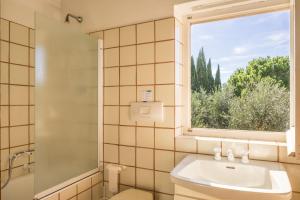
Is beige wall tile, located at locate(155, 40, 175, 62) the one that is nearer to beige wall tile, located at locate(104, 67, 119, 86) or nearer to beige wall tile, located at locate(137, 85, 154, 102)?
beige wall tile, located at locate(137, 85, 154, 102)

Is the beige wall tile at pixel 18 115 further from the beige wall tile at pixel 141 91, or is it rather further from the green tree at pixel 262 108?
the green tree at pixel 262 108

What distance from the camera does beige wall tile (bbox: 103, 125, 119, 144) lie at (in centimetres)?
169

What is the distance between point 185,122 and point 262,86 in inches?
22.0

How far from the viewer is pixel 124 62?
5.40 ft

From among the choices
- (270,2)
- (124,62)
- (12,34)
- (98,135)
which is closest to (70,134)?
(98,135)

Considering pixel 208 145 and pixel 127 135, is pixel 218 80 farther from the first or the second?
pixel 127 135

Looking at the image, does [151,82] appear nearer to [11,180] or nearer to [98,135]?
[98,135]

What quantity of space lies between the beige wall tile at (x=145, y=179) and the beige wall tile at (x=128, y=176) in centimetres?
4

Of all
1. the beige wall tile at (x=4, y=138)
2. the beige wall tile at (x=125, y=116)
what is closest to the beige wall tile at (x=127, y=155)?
the beige wall tile at (x=125, y=116)

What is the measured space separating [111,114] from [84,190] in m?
0.56

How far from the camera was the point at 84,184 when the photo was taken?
156 cm

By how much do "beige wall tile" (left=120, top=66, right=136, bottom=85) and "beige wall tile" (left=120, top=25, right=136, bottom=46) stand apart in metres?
0.18

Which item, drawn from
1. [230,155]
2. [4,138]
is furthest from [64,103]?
[230,155]

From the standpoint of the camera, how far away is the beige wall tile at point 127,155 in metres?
1.62
